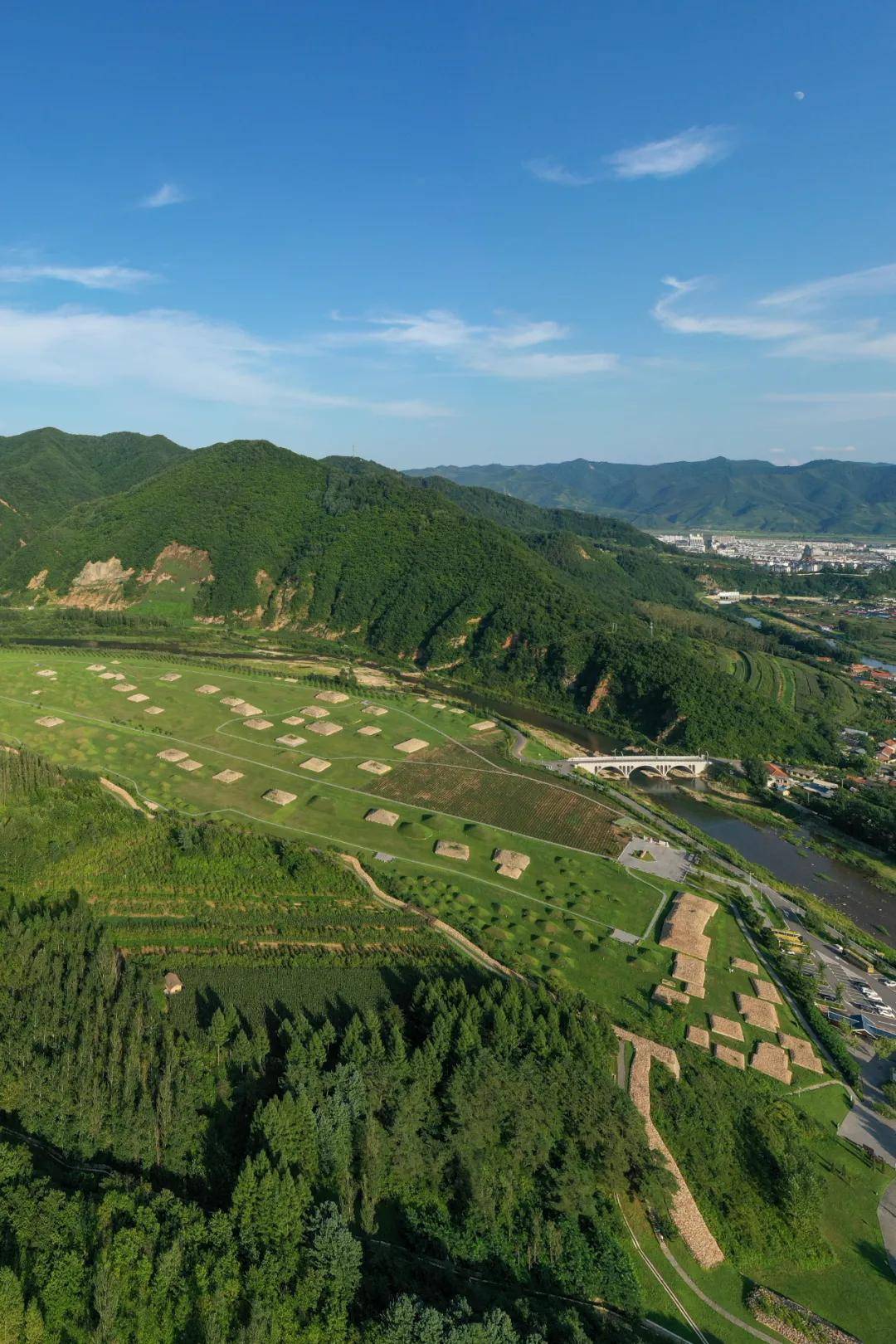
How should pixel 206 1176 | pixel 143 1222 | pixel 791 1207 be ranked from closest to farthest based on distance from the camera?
1. pixel 143 1222
2. pixel 206 1176
3. pixel 791 1207

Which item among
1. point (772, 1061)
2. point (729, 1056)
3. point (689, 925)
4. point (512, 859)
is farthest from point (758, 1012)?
point (512, 859)

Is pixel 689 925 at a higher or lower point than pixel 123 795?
lower

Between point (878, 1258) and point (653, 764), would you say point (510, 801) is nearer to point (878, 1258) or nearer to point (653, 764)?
point (653, 764)

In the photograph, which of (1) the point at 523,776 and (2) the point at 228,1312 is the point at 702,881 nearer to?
(1) the point at 523,776

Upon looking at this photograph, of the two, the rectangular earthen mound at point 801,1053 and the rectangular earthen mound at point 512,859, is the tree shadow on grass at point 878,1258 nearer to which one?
the rectangular earthen mound at point 801,1053

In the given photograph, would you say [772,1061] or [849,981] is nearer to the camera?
[772,1061]

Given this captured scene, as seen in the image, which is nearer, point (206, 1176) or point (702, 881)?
point (206, 1176)

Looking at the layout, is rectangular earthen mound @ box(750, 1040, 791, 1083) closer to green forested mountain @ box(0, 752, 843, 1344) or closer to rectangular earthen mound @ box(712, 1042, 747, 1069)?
rectangular earthen mound @ box(712, 1042, 747, 1069)

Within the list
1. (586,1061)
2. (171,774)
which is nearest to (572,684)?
(171,774)
